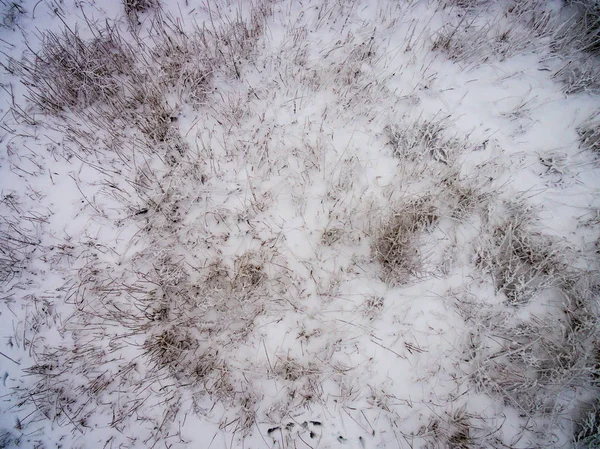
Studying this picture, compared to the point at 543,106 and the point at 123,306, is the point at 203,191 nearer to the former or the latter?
the point at 123,306

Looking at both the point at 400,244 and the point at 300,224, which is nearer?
the point at 400,244

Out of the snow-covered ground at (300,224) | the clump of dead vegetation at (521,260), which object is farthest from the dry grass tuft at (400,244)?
the clump of dead vegetation at (521,260)

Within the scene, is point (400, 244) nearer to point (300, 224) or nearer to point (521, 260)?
point (300, 224)

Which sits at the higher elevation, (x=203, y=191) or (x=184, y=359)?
(x=203, y=191)

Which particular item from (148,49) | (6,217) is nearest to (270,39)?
(148,49)

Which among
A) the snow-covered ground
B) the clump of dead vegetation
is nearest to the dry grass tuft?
the snow-covered ground

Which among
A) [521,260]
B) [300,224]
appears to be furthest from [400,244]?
[521,260]

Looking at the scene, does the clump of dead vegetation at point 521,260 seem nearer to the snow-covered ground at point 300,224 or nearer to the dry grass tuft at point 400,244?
the snow-covered ground at point 300,224

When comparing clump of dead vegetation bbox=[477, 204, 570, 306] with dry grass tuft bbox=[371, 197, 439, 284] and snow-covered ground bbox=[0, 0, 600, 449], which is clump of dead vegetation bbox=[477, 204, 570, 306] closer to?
snow-covered ground bbox=[0, 0, 600, 449]
